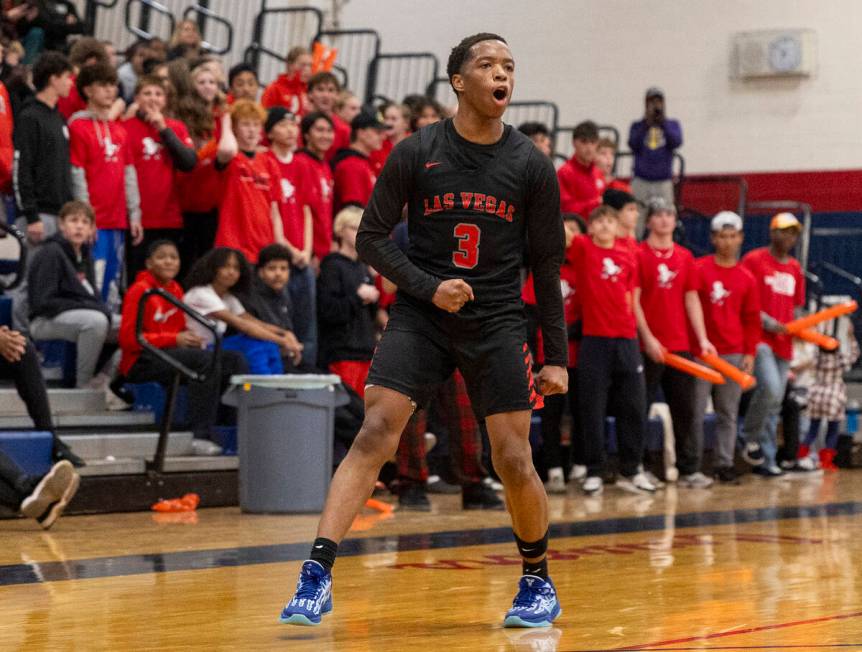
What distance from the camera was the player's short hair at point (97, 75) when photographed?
9594mm

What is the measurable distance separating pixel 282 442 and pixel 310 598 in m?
4.15

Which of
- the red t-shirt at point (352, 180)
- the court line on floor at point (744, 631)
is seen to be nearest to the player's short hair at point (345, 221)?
the red t-shirt at point (352, 180)

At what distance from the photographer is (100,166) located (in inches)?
382

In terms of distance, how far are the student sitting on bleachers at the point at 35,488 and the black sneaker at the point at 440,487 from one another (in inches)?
128

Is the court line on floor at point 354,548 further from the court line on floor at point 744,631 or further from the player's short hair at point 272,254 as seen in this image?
the player's short hair at point 272,254

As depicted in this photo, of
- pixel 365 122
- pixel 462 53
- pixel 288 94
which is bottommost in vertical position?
pixel 462 53

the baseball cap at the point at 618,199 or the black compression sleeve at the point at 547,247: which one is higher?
the baseball cap at the point at 618,199

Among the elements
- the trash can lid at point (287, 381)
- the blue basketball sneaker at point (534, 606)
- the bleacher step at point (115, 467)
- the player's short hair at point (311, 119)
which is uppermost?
the player's short hair at point (311, 119)

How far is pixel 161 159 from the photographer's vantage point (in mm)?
10086

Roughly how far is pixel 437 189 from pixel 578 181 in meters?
7.94

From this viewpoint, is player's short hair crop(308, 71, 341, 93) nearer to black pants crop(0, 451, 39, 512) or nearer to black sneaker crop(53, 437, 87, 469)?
black sneaker crop(53, 437, 87, 469)

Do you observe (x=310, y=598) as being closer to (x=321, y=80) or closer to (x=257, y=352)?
(x=257, y=352)

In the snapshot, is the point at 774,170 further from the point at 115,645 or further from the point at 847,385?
the point at 115,645

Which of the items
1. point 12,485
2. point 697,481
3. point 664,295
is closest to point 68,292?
point 12,485
